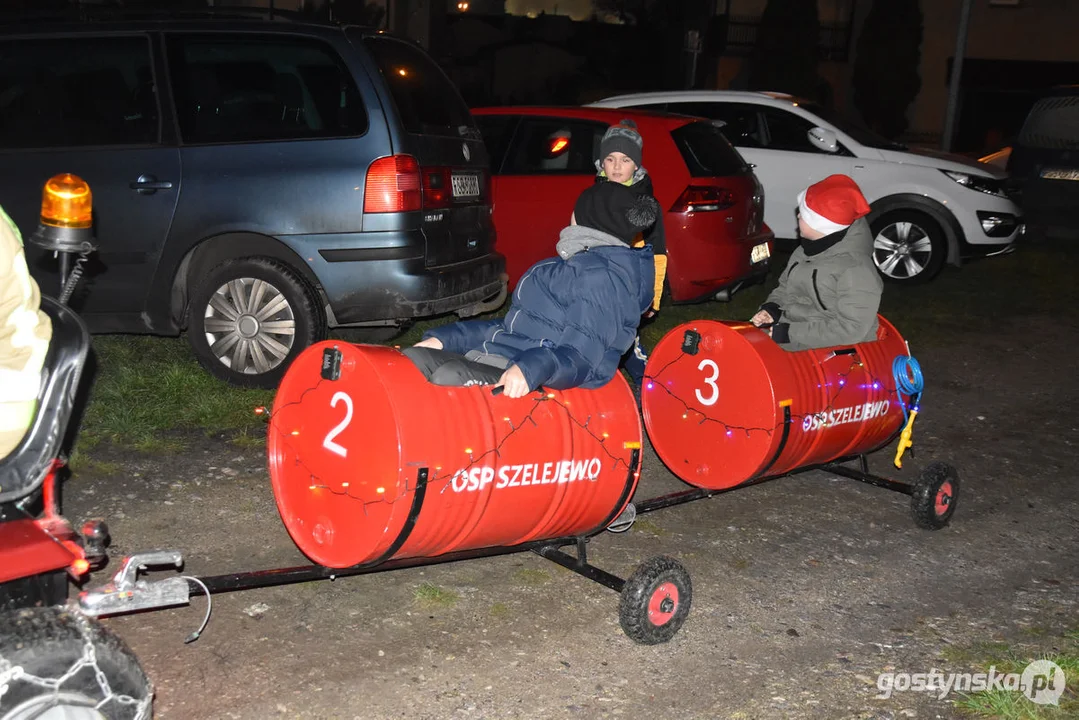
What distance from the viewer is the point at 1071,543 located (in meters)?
5.21

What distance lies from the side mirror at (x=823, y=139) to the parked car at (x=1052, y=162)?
15.0ft

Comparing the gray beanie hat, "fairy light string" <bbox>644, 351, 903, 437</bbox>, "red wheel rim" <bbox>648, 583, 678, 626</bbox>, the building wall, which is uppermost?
the building wall

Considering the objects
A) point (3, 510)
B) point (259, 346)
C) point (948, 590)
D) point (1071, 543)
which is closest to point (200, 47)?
point (259, 346)

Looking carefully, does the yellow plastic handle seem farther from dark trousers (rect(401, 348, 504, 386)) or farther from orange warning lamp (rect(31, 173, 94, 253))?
orange warning lamp (rect(31, 173, 94, 253))

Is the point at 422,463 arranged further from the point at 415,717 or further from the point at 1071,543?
the point at 1071,543

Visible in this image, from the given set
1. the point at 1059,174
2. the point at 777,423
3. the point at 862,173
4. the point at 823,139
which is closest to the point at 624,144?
the point at 777,423

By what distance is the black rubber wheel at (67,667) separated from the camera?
2.46 m

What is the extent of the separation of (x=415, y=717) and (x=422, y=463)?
806mm

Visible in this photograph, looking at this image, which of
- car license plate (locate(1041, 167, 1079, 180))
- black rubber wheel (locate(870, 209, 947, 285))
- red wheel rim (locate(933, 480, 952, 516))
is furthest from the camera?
car license plate (locate(1041, 167, 1079, 180))

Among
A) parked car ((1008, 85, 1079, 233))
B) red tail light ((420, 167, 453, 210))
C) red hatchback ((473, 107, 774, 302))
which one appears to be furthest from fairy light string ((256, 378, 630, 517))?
parked car ((1008, 85, 1079, 233))

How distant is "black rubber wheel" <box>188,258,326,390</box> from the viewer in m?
6.26

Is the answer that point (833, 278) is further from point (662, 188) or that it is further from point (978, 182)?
point (978, 182)

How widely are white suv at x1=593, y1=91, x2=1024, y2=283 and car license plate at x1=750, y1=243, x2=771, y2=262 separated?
2.59 metres

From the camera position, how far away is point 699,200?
27.1ft
